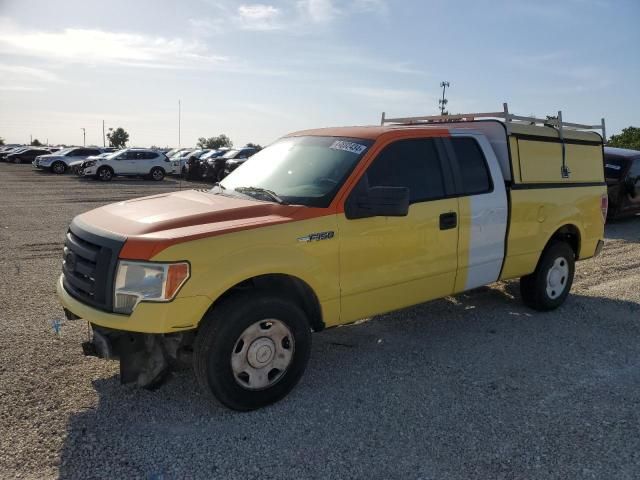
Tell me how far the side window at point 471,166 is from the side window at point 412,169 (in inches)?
11.3

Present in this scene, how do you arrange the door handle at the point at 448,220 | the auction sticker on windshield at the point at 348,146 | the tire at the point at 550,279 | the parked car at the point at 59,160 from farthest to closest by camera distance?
the parked car at the point at 59,160, the tire at the point at 550,279, the door handle at the point at 448,220, the auction sticker on windshield at the point at 348,146

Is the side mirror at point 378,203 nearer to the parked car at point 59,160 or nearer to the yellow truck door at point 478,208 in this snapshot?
the yellow truck door at point 478,208

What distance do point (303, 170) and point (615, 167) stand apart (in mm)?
10458

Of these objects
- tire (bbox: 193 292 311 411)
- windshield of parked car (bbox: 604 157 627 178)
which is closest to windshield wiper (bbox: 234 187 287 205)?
tire (bbox: 193 292 311 411)

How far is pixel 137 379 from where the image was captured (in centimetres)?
364

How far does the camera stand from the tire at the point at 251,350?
342 centimetres

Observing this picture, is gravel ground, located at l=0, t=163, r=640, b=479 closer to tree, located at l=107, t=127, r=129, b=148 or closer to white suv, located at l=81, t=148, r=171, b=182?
Result: white suv, located at l=81, t=148, r=171, b=182

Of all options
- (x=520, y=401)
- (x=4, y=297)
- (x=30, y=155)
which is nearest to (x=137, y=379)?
(x=520, y=401)

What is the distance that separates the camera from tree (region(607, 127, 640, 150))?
34.7 metres

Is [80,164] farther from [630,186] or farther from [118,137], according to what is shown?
[118,137]

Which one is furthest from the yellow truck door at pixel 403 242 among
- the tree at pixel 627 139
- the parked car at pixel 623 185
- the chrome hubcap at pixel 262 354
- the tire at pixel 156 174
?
the tree at pixel 627 139

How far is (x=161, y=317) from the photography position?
3.24 m

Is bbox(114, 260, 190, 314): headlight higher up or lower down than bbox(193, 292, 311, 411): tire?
higher up

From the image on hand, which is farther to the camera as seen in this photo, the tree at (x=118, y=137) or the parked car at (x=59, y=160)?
the tree at (x=118, y=137)
